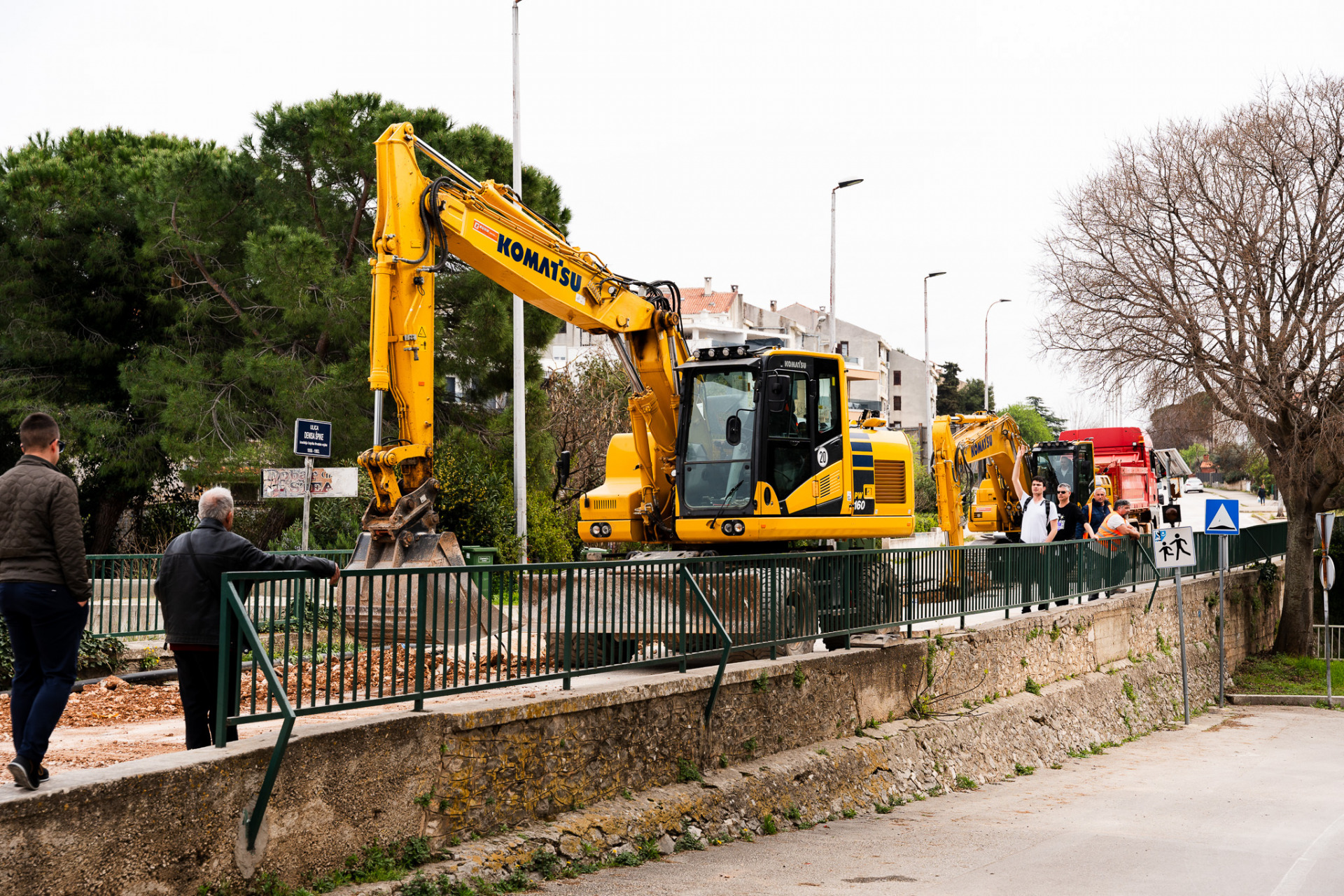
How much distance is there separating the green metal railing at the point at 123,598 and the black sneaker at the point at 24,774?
744 cm

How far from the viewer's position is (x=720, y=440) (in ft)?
39.7

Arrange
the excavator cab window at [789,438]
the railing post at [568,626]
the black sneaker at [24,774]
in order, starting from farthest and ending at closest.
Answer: the excavator cab window at [789,438] < the railing post at [568,626] < the black sneaker at [24,774]

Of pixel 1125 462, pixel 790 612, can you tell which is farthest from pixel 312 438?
pixel 1125 462

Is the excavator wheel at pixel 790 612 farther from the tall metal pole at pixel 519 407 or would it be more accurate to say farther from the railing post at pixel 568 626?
the tall metal pole at pixel 519 407

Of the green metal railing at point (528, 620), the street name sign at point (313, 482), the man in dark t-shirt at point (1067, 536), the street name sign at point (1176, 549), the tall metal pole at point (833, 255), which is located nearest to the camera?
the green metal railing at point (528, 620)

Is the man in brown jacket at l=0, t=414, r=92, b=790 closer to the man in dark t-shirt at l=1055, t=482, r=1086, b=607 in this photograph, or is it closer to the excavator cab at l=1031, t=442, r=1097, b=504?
the man in dark t-shirt at l=1055, t=482, r=1086, b=607

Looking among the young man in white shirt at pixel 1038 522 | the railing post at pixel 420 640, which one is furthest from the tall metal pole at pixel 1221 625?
the railing post at pixel 420 640

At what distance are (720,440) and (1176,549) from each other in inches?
443

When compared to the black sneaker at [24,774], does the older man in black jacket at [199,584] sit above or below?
above

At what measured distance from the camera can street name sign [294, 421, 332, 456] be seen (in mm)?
13344

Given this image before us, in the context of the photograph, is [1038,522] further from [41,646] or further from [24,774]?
[24,774]

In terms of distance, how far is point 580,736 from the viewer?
297 inches

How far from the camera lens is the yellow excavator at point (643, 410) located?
11250 millimetres

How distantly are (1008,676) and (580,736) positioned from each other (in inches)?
337
